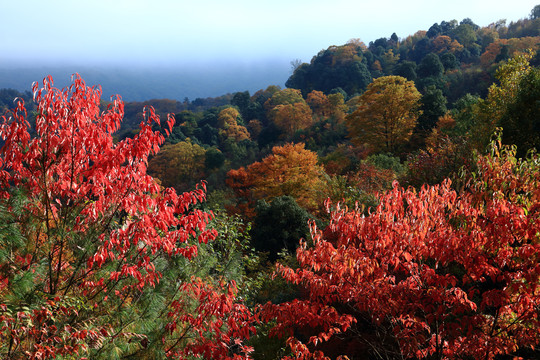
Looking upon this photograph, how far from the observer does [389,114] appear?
1391 inches

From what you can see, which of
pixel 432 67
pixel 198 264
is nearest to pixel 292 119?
pixel 432 67

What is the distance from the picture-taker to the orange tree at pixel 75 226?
5016 millimetres

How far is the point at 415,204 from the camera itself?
18.1 feet

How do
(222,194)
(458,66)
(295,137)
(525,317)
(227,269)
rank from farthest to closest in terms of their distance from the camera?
(458,66)
(295,137)
(222,194)
(227,269)
(525,317)

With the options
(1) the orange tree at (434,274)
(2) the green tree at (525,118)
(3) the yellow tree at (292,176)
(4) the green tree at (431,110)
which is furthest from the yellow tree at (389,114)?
(1) the orange tree at (434,274)

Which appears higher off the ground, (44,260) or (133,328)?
(44,260)

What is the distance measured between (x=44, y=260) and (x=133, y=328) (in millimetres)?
1936

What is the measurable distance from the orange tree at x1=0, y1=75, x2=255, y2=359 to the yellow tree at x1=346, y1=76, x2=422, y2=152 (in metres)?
31.8

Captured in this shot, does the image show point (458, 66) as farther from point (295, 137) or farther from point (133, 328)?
point (133, 328)

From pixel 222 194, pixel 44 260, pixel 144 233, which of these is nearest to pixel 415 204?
pixel 144 233

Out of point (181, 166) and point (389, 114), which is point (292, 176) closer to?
point (389, 114)

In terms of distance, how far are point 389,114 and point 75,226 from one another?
33686mm

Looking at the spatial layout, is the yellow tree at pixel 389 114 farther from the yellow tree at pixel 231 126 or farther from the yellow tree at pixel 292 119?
the yellow tree at pixel 231 126

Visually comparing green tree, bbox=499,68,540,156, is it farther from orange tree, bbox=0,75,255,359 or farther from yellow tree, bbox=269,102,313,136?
yellow tree, bbox=269,102,313,136
